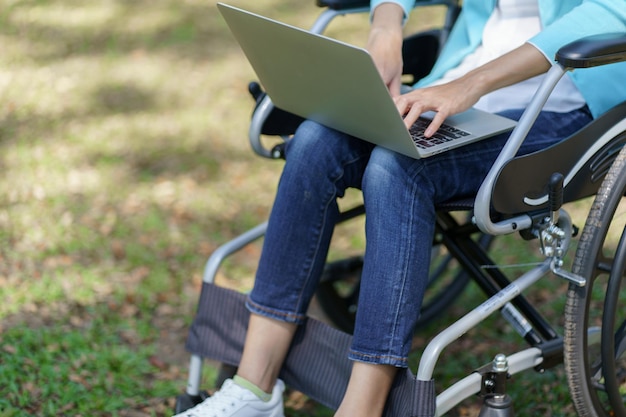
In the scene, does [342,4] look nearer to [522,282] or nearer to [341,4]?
[341,4]

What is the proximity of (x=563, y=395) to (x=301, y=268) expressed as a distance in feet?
2.85

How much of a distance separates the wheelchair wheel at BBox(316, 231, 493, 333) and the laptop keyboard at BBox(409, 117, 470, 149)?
0.71m

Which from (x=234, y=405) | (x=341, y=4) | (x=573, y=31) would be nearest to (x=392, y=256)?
(x=234, y=405)

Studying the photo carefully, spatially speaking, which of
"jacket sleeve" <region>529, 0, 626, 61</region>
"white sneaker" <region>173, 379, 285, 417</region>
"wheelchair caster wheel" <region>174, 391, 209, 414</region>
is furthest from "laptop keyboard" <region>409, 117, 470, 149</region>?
"wheelchair caster wheel" <region>174, 391, 209, 414</region>

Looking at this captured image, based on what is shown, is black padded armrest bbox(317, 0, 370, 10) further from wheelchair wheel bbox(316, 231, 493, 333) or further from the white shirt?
wheelchair wheel bbox(316, 231, 493, 333)

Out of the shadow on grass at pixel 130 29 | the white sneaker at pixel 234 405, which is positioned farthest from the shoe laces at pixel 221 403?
the shadow on grass at pixel 130 29

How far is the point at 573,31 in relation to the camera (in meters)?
1.77

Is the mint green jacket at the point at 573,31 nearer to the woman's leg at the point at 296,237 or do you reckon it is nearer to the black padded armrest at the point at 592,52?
the black padded armrest at the point at 592,52

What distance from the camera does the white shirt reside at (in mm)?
1914

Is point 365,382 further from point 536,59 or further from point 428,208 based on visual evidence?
point 536,59

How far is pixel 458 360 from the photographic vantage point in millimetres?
2508

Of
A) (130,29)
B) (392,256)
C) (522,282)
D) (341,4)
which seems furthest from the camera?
(130,29)

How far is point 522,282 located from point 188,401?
2.75 ft

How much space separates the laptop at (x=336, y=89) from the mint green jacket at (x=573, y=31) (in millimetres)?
197
